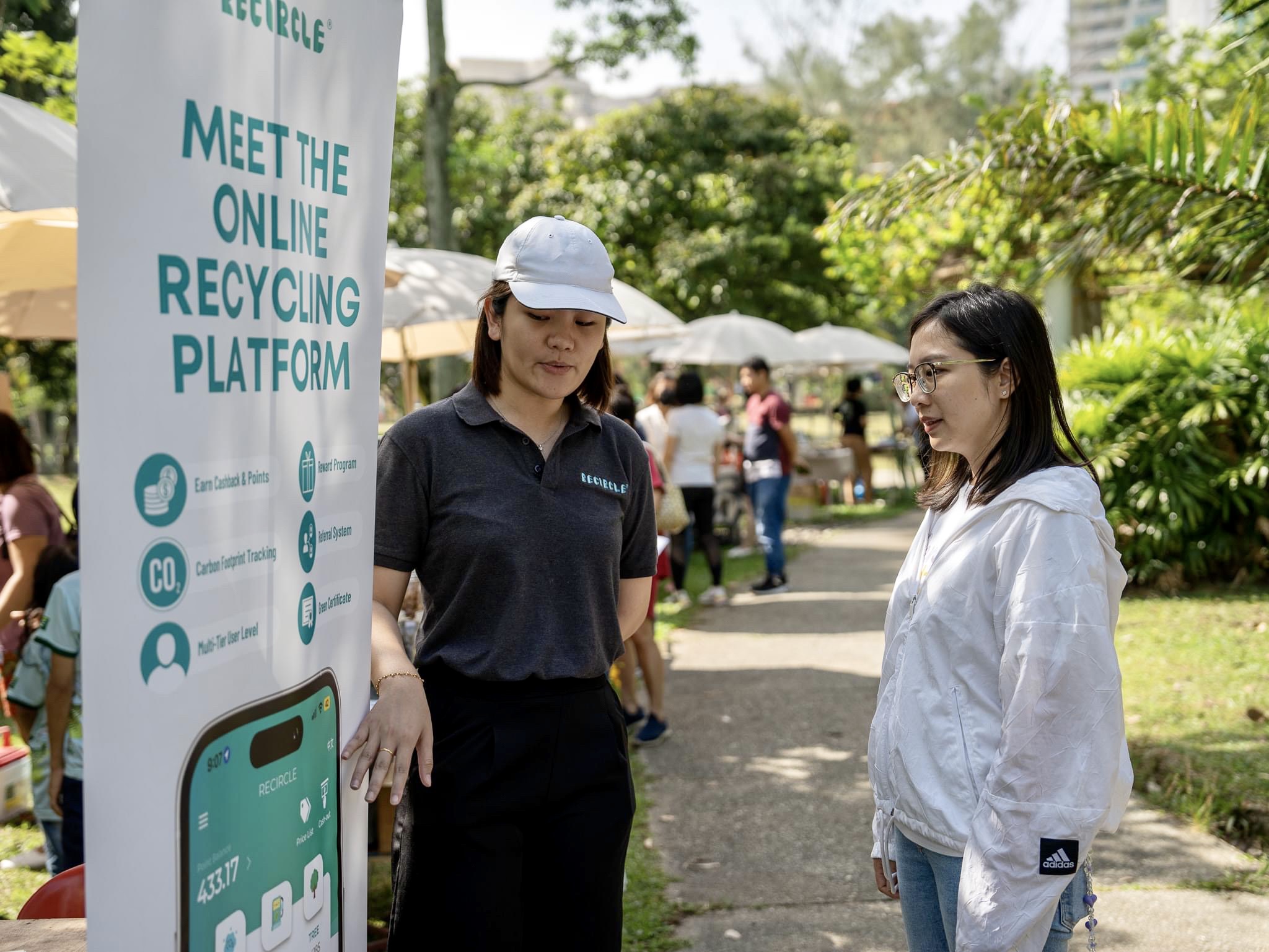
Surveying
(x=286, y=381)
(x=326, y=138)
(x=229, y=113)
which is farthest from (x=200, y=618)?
(x=326, y=138)

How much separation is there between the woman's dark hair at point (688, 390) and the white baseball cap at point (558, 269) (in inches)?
282

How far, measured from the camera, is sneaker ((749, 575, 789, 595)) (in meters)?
10.8

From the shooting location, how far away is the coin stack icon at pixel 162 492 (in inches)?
50.7

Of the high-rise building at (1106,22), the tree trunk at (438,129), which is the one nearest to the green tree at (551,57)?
the tree trunk at (438,129)

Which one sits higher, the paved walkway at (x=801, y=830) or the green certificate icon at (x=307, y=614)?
the green certificate icon at (x=307, y=614)

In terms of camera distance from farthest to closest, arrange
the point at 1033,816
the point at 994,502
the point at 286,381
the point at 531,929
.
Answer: the point at 531,929
the point at 994,502
the point at 1033,816
the point at 286,381

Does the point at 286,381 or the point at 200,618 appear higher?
the point at 286,381

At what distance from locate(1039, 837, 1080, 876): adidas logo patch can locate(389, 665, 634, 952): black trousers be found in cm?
77

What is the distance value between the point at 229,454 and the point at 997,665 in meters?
1.29

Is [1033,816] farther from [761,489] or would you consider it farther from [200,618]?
[761,489]

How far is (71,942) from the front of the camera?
213 cm

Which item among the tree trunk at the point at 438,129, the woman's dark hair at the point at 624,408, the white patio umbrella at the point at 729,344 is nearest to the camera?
the woman's dark hair at the point at 624,408

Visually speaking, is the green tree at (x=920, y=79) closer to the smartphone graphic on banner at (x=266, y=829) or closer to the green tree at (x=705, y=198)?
the green tree at (x=705, y=198)

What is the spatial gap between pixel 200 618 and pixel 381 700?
603mm
